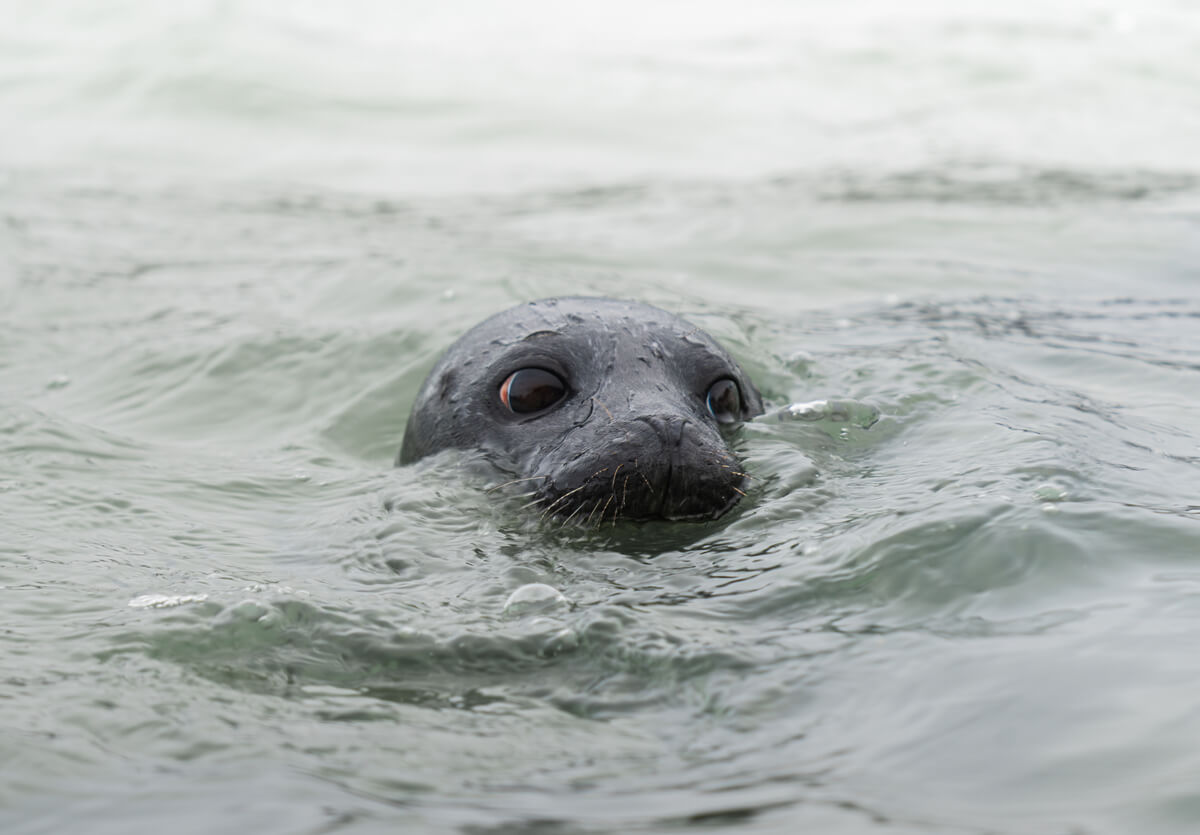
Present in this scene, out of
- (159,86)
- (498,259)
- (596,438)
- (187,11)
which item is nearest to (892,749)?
(596,438)

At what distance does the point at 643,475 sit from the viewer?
4.14 m

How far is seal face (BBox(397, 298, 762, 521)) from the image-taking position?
4199 mm

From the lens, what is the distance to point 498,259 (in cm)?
920

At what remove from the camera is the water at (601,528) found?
2.64 metres

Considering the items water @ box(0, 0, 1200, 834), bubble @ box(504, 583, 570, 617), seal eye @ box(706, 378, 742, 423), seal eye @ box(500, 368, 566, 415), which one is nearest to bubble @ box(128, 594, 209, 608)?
water @ box(0, 0, 1200, 834)

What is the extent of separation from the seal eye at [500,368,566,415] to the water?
1.37 feet

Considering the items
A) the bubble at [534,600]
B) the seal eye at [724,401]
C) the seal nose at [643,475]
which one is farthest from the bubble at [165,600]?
the seal eye at [724,401]

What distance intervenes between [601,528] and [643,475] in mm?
268

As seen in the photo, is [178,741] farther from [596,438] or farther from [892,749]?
[596,438]

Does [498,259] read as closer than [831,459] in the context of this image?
No

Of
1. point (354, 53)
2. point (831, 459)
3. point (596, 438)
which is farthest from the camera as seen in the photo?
point (354, 53)

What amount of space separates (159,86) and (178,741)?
14553 millimetres

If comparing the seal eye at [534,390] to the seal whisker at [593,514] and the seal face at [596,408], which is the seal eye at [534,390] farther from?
the seal whisker at [593,514]

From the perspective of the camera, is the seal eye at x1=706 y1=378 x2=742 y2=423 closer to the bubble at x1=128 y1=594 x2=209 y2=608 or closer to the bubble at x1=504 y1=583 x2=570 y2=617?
the bubble at x1=504 y1=583 x2=570 y2=617
